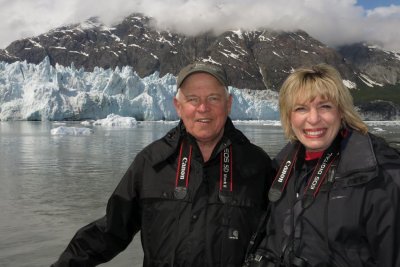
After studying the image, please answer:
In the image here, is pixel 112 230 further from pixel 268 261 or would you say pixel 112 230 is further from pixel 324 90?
pixel 324 90

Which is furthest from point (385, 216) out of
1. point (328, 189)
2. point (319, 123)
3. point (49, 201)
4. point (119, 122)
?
point (119, 122)

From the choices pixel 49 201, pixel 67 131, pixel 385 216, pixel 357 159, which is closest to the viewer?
pixel 385 216

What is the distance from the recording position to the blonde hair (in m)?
2.23

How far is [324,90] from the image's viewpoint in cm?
223

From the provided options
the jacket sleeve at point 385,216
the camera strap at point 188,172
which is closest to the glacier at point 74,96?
the camera strap at point 188,172

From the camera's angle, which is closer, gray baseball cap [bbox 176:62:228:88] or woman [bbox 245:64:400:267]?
woman [bbox 245:64:400:267]

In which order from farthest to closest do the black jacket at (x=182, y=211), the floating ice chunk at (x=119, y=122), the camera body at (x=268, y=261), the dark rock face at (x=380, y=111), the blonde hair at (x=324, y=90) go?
the dark rock face at (x=380, y=111)
the floating ice chunk at (x=119, y=122)
the black jacket at (x=182, y=211)
the blonde hair at (x=324, y=90)
the camera body at (x=268, y=261)

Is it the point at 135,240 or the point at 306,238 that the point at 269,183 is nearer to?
the point at 306,238

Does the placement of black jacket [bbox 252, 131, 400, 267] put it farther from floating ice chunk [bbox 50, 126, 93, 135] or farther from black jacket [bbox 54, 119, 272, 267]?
floating ice chunk [bbox 50, 126, 93, 135]

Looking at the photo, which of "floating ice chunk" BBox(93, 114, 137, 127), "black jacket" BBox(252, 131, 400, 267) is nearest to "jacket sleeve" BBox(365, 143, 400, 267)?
"black jacket" BBox(252, 131, 400, 267)

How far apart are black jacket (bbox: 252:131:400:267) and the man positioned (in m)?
0.45

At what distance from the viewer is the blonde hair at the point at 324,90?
2229mm

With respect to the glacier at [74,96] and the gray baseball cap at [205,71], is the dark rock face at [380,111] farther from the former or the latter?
the gray baseball cap at [205,71]

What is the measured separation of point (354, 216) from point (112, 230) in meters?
1.51
